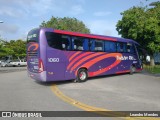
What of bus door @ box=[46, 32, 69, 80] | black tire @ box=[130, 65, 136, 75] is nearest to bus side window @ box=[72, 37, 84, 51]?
bus door @ box=[46, 32, 69, 80]

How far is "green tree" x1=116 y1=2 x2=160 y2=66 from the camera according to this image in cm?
3541

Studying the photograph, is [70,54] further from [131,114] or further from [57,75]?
[131,114]

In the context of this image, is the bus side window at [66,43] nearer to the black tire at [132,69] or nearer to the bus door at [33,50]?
the bus door at [33,50]

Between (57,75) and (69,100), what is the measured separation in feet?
16.7

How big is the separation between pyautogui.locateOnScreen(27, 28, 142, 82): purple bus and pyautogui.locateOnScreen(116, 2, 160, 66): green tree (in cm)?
1490

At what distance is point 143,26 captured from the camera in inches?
1454

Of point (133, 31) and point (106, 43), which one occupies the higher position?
point (133, 31)

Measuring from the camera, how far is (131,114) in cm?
830

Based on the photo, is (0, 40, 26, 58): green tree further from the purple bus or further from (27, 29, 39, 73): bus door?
(27, 29, 39, 73): bus door

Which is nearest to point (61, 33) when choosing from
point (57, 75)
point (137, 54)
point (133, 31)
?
point (57, 75)

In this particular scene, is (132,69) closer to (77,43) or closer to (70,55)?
(77,43)

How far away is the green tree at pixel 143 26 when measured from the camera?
35.4 m

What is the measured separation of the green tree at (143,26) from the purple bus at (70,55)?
1490cm

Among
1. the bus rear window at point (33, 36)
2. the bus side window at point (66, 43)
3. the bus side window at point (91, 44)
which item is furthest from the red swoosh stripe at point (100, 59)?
the bus rear window at point (33, 36)
